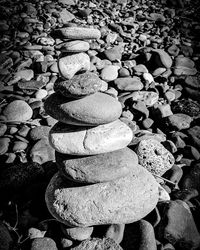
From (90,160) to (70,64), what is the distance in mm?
663

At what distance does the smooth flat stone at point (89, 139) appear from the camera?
158 centimetres

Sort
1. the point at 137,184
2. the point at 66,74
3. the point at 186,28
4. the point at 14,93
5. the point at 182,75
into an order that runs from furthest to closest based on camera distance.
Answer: the point at 186,28, the point at 182,75, the point at 14,93, the point at 137,184, the point at 66,74

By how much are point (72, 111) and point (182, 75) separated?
274cm

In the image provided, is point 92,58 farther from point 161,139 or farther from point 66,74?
point 66,74

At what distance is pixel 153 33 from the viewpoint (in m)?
4.62

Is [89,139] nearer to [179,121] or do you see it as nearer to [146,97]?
[179,121]

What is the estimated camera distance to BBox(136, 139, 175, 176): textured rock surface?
2.19 meters

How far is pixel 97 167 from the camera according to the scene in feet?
5.33

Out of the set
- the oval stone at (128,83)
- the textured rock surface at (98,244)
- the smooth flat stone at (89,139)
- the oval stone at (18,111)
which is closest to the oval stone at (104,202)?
the textured rock surface at (98,244)

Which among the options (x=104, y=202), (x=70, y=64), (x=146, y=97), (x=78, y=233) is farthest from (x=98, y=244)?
(x=146, y=97)

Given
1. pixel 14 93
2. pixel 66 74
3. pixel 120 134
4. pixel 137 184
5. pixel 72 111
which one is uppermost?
pixel 66 74

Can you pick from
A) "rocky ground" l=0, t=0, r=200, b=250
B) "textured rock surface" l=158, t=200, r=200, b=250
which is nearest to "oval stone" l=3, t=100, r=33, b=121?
"rocky ground" l=0, t=0, r=200, b=250

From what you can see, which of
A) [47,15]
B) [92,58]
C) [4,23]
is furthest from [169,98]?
[4,23]

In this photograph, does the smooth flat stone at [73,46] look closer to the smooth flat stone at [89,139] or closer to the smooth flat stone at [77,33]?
the smooth flat stone at [77,33]
